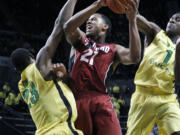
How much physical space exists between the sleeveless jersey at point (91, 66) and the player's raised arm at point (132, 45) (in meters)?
0.14

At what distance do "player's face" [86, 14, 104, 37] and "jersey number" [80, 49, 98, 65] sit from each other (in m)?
0.29

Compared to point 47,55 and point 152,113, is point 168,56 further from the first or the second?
point 47,55

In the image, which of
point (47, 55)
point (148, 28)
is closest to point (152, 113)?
point (148, 28)

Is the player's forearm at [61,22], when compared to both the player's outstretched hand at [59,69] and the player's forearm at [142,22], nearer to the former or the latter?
the player's outstretched hand at [59,69]

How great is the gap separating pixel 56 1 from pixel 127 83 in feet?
22.1

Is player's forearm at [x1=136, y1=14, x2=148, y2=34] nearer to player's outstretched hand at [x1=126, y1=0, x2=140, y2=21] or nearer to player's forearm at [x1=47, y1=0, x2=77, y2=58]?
player's outstretched hand at [x1=126, y1=0, x2=140, y2=21]

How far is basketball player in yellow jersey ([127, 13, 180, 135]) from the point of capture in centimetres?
355

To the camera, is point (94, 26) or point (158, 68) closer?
point (94, 26)

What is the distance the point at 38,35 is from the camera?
1681 cm

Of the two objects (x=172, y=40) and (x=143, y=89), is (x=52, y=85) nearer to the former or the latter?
(x=143, y=89)

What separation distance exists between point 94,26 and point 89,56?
1.47 ft

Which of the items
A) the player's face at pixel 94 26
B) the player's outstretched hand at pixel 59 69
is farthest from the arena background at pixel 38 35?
the player's outstretched hand at pixel 59 69

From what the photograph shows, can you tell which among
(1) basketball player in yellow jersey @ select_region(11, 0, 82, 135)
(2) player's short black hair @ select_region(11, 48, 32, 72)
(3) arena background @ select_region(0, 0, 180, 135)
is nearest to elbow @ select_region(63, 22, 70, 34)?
(1) basketball player in yellow jersey @ select_region(11, 0, 82, 135)

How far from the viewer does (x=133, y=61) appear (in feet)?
10.3
